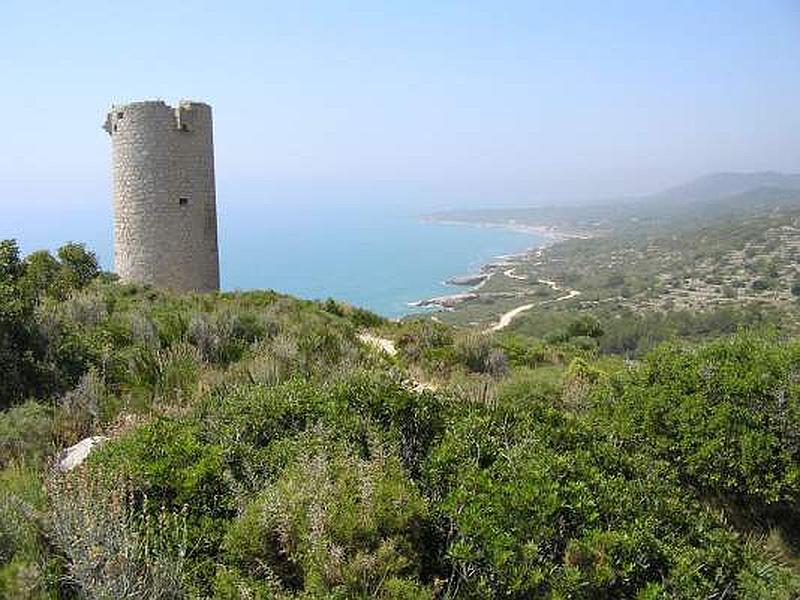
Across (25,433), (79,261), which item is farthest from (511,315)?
(25,433)

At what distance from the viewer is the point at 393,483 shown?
11.4 feet

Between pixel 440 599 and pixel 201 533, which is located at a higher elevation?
pixel 201 533

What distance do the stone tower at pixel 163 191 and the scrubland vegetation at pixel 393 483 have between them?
778cm

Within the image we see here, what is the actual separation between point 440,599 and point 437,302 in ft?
222

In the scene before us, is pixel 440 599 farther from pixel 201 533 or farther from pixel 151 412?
pixel 151 412

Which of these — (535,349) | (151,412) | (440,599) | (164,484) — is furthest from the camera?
(535,349)

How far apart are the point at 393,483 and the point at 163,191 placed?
12.6 meters

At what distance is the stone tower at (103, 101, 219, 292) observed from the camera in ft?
47.1

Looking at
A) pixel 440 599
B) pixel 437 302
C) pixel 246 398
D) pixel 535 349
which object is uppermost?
pixel 246 398

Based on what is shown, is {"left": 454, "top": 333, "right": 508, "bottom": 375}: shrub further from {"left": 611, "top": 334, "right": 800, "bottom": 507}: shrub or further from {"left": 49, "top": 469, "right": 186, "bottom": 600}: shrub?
{"left": 49, "top": 469, "right": 186, "bottom": 600}: shrub

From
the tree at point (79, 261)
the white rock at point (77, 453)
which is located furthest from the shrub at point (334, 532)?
the tree at point (79, 261)

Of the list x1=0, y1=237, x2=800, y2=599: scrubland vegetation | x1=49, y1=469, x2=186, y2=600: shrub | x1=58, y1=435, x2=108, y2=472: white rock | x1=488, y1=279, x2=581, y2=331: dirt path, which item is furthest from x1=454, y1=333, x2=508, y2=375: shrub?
x1=488, y1=279, x2=581, y2=331: dirt path

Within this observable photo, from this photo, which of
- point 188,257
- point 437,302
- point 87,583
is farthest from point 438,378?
point 437,302

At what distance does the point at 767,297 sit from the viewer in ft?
166
